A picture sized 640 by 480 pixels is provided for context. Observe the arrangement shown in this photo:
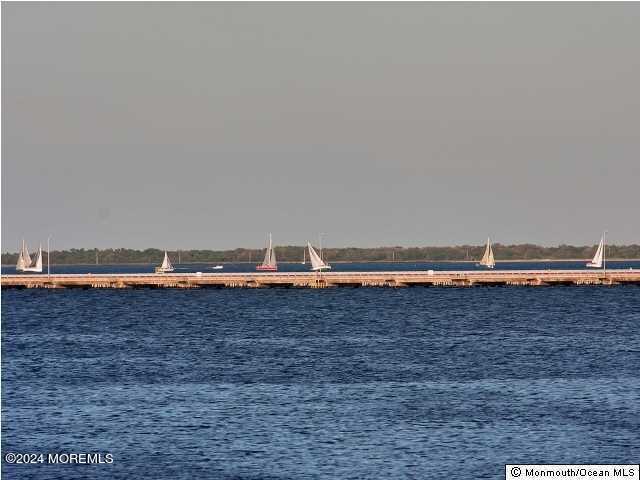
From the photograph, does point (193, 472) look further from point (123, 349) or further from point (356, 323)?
point (356, 323)

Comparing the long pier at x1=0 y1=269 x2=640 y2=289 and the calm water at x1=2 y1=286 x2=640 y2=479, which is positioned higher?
the long pier at x1=0 y1=269 x2=640 y2=289

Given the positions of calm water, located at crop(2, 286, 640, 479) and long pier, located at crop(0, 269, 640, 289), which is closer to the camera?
calm water, located at crop(2, 286, 640, 479)

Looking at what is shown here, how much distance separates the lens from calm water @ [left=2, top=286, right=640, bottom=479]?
135ft

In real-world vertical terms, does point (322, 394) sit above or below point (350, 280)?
below

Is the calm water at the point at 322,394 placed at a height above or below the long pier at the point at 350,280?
below

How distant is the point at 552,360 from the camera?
2739 inches

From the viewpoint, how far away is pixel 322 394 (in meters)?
55.4

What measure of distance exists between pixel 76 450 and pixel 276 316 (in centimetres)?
6959

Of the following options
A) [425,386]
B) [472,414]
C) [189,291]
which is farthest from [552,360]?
[189,291]

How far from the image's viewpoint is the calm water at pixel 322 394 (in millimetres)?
41219

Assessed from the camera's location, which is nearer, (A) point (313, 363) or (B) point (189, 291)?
(A) point (313, 363)

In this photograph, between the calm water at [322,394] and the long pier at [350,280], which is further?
the long pier at [350,280]

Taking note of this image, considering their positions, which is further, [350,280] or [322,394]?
[350,280]

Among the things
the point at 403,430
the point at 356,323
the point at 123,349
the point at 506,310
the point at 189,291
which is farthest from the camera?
the point at 189,291
